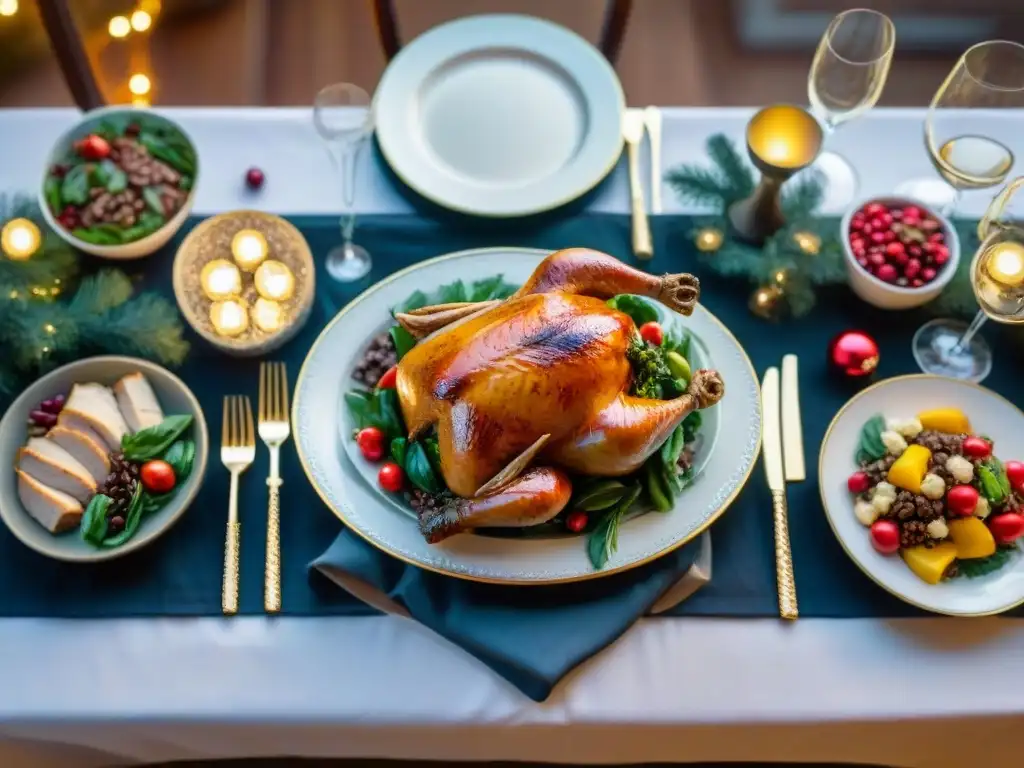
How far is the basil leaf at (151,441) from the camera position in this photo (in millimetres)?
1186

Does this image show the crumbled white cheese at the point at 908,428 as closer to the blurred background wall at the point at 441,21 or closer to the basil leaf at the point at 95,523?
the basil leaf at the point at 95,523

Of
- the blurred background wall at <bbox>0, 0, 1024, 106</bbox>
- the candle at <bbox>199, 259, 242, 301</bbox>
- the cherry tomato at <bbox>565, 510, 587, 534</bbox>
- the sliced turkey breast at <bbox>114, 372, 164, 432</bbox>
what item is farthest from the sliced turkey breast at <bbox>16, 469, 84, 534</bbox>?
the blurred background wall at <bbox>0, 0, 1024, 106</bbox>

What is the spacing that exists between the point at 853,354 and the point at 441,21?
155 cm

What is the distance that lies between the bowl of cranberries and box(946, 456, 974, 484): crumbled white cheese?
0.27 metres

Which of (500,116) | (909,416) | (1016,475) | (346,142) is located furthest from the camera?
(500,116)

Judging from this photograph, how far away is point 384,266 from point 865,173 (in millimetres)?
752

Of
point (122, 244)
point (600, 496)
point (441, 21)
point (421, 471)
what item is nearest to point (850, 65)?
point (600, 496)

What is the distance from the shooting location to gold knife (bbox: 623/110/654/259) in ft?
4.52

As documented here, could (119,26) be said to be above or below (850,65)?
below

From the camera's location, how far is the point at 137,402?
1.22 m

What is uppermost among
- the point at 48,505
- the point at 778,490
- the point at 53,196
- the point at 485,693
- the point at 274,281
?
the point at 53,196

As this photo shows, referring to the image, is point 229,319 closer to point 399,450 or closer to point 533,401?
point 399,450

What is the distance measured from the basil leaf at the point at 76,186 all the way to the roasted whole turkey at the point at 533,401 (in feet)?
1.76

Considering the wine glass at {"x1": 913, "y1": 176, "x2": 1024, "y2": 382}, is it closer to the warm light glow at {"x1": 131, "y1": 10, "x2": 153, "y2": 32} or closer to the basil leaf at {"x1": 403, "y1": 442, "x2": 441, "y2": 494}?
the basil leaf at {"x1": 403, "y1": 442, "x2": 441, "y2": 494}
